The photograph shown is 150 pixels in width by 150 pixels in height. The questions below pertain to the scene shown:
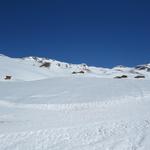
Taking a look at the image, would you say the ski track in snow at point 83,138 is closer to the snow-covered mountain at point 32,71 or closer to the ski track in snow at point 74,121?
the ski track in snow at point 74,121

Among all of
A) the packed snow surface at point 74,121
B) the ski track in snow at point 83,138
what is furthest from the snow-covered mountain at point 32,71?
the ski track in snow at point 83,138

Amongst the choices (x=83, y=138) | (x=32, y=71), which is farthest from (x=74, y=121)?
(x=32, y=71)

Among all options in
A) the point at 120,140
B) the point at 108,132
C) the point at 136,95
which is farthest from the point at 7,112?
the point at 136,95

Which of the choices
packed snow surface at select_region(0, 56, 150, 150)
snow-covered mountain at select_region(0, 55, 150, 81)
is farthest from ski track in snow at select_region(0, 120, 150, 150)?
snow-covered mountain at select_region(0, 55, 150, 81)

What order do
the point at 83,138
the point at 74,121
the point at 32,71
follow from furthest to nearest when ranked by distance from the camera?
the point at 32,71 → the point at 74,121 → the point at 83,138

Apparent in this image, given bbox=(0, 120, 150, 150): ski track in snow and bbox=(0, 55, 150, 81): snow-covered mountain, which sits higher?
bbox=(0, 55, 150, 81): snow-covered mountain

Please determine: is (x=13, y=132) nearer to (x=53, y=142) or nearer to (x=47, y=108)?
(x=53, y=142)

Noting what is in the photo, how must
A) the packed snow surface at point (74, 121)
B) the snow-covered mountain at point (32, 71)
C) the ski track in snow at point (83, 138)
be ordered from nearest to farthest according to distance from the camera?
the ski track in snow at point (83, 138), the packed snow surface at point (74, 121), the snow-covered mountain at point (32, 71)

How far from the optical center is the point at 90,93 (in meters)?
23.0

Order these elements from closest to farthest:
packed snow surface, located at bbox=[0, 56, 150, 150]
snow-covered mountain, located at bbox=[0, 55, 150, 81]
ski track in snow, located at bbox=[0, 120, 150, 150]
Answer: ski track in snow, located at bbox=[0, 120, 150, 150] → packed snow surface, located at bbox=[0, 56, 150, 150] → snow-covered mountain, located at bbox=[0, 55, 150, 81]

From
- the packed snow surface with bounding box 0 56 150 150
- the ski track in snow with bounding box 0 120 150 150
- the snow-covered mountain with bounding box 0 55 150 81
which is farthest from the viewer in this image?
the snow-covered mountain with bounding box 0 55 150 81

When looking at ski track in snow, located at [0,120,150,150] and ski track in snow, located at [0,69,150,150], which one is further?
ski track in snow, located at [0,69,150,150]

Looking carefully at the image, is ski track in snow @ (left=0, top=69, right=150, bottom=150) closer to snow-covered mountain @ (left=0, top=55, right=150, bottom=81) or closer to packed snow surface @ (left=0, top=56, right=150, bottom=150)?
packed snow surface @ (left=0, top=56, right=150, bottom=150)

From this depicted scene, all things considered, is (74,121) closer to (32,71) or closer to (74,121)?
(74,121)
